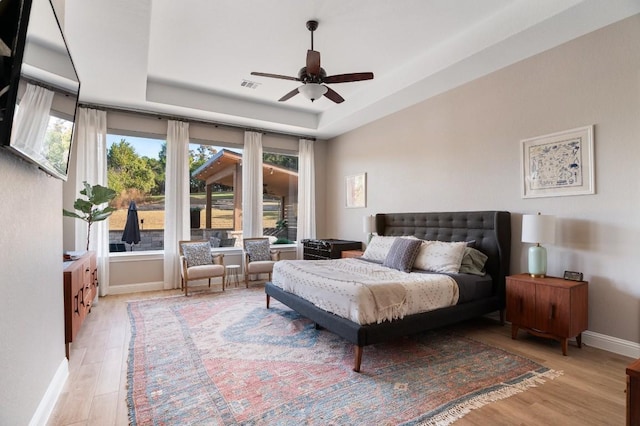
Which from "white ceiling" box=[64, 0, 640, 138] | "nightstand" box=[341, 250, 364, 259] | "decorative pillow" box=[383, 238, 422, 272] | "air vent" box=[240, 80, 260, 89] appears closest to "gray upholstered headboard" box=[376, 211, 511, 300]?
"decorative pillow" box=[383, 238, 422, 272]

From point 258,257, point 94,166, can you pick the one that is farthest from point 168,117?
point 258,257

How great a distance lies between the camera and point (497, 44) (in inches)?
136

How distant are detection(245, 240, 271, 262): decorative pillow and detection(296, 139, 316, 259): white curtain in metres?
1.08

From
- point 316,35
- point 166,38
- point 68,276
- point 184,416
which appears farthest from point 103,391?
point 316,35

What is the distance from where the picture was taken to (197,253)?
18.3 feet

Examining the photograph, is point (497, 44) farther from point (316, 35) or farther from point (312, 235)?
point (312, 235)

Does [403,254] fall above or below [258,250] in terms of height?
above

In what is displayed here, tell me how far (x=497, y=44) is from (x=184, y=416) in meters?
4.38

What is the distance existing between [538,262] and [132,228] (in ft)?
19.6

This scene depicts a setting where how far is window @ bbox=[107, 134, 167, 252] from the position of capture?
562cm

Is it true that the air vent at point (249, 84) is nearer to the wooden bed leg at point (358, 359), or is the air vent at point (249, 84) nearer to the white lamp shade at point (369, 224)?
the white lamp shade at point (369, 224)

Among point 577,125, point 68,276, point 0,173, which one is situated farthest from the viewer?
point 577,125

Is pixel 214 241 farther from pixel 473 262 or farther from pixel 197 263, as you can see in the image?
pixel 473 262

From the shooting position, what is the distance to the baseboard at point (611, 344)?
296 centimetres
